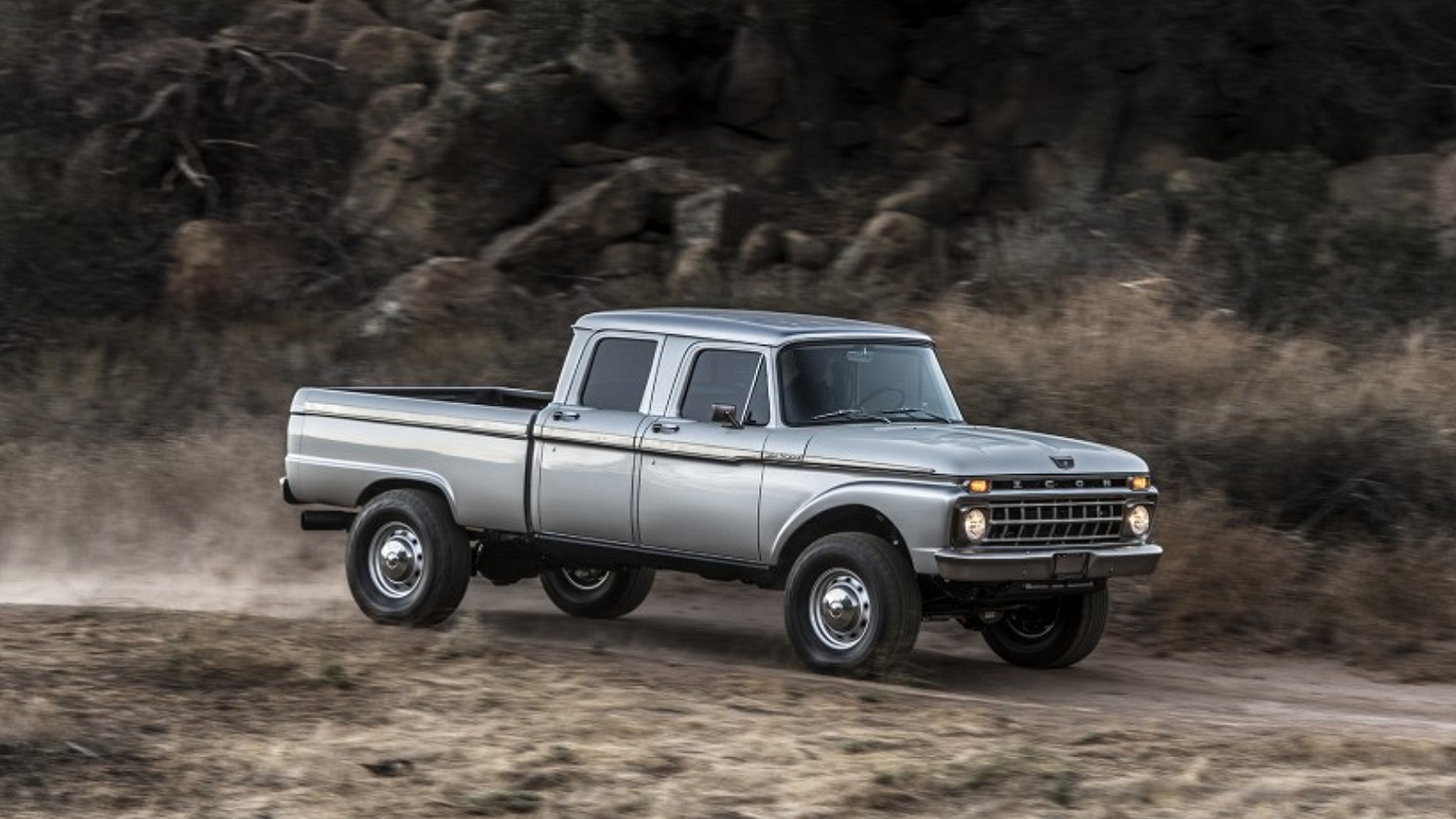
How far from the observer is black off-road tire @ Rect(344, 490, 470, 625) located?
1189cm

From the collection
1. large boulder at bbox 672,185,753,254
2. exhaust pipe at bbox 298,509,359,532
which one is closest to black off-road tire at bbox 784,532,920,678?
exhaust pipe at bbox 298,509,359,532

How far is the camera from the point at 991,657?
1184 centimetres

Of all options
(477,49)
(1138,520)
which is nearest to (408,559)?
(1138,520)

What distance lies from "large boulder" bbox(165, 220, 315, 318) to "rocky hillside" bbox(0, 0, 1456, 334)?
34mm

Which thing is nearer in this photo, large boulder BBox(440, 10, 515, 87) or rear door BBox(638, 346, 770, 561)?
rear door BBox(638, 346, 770, 561)

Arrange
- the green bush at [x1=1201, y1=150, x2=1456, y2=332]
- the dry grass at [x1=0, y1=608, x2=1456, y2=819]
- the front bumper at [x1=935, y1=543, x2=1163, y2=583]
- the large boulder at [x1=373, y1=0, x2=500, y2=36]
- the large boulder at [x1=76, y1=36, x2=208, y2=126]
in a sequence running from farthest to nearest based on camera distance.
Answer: the large boulder at [x1=373, y1=0, x2=500, y2=36]
the large boulder at [x1=76, y1=36, x2=208, y2=126]
the green bush at [x1=1201, y1=150, x2=1456, y2=332]
the front bumper at [x1=935, y1=543, x2=1163, y2=583]
the dry grass at [x1=0, y1=608, x2=1456, y2=819]

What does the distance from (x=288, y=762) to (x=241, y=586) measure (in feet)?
21.5

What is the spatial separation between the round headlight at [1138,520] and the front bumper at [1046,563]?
0.26 feet

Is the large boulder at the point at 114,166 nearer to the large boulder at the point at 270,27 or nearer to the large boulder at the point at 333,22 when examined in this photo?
the large boulder at the point at 270,27

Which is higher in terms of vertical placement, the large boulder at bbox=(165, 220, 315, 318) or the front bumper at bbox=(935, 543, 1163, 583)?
the large boulder at bbox=(165, 220, 315, 318)

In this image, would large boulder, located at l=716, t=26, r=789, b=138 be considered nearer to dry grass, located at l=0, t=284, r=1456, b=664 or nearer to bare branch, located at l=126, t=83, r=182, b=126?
dry grass, located at l=0, t=284, r=1456, b=664

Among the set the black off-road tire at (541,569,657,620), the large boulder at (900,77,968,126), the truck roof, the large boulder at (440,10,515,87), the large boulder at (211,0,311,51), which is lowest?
the black off-road tire at (541,569,657,620)

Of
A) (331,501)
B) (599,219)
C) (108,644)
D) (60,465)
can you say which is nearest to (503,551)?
(331,501)

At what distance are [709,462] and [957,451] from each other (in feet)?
4.72
